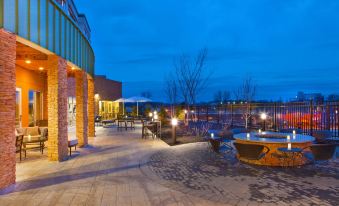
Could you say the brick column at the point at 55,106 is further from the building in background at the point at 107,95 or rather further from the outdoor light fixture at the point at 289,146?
the building in background at the point at 107,95

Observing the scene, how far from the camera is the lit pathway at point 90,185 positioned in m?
4.89

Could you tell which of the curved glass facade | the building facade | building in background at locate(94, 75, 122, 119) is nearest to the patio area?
the building facade

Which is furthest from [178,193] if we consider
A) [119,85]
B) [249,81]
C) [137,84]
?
[137,84]

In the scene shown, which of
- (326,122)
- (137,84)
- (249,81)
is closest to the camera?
(326,122)

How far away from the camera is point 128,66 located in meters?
142

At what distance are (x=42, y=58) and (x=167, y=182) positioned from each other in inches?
270

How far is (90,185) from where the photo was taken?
582cm

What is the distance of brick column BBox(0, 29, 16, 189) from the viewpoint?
18.1ft

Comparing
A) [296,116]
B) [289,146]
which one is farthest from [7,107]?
[296,116]

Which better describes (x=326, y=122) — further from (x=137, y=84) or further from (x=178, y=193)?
(x=137, y=84)

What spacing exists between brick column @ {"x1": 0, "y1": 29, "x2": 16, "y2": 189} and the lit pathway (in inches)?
16.3

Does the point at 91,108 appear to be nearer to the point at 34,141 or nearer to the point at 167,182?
the point at 34,141

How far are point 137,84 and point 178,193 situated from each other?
388 ft

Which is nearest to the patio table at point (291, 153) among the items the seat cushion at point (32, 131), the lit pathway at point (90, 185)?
the lit pathway at point (90, 185)
